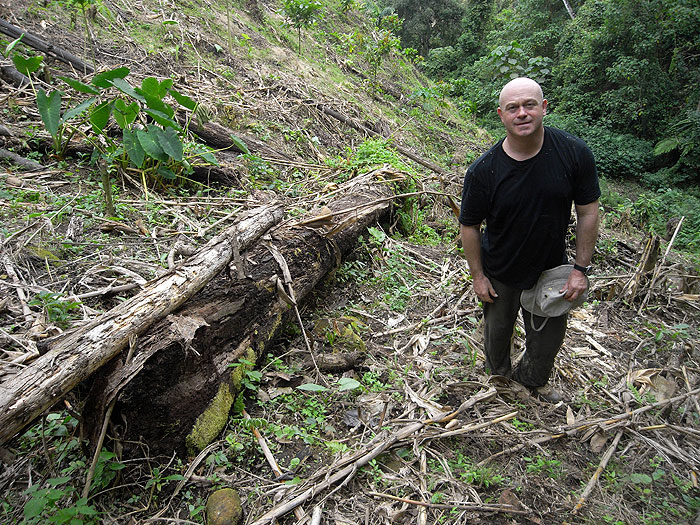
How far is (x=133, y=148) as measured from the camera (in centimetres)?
366

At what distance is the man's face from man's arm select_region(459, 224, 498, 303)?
586 mm

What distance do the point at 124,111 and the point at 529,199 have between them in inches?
129

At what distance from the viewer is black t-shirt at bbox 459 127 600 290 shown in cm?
214

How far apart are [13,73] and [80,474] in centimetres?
515

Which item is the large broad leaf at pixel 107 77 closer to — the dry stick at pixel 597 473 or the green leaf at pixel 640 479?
the dry stick at pixel 597 473

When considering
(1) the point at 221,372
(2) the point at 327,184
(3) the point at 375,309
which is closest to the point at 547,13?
(2) the point at 327,184

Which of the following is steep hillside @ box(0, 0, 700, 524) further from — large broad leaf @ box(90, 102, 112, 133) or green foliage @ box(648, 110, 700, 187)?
green foliage @ box(648, 110, 700, 187)

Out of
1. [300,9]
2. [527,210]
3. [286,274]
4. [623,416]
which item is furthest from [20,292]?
[300,9]

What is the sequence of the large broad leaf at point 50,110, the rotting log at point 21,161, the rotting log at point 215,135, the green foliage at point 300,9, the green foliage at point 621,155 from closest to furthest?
1. the large broad leaf at point 50,110
2. the rotting log at point 21,161
3. the rotting log at point 215,135
4. the green foliage at point 300,9
5. the green foliage at point 621,155

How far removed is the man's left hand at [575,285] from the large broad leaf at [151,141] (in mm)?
3431

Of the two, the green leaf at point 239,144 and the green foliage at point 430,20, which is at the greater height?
the green foliage at point 430,20

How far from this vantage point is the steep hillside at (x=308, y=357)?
1.84 meters

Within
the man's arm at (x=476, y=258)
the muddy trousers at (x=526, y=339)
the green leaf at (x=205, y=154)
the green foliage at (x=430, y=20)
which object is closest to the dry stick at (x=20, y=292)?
the green leaf at (x=205, y=154)

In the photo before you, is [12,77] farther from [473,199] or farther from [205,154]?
[473,199]
